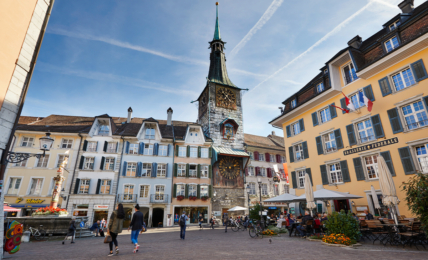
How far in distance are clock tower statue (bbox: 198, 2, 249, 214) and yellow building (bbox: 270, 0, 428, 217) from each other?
10.00 m

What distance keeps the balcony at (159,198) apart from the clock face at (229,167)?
314 inches

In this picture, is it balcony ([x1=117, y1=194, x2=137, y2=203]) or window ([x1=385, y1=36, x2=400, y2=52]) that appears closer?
window ([x1=385, y1=36, x2=400, y2=52])

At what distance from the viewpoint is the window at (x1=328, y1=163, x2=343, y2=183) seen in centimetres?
1775

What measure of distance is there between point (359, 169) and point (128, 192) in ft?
75.2

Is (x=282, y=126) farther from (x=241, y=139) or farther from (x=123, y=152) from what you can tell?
(x=123, y=152)

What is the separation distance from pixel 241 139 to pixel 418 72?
2270 cm

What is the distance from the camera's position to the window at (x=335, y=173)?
17.8m

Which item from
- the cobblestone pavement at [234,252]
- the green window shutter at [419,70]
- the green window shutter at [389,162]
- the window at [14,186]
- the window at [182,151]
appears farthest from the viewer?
the window at [182,151]

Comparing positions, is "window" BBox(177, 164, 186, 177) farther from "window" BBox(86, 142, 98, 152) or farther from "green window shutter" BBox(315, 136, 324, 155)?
"green window shutter" BBox(315, 136, 324, 155)

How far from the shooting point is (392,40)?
49.5 ft

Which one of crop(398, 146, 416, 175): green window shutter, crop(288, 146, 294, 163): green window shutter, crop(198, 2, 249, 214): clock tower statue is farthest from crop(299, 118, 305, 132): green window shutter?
crop(198, 2, 249, 214): clock tower statue

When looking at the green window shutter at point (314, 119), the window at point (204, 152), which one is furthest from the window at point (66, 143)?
the green window shutter at point (314, 119)

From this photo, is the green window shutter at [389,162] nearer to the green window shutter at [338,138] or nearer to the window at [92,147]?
the green window shutter at [338,138]

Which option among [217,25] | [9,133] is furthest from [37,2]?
[217,25]
